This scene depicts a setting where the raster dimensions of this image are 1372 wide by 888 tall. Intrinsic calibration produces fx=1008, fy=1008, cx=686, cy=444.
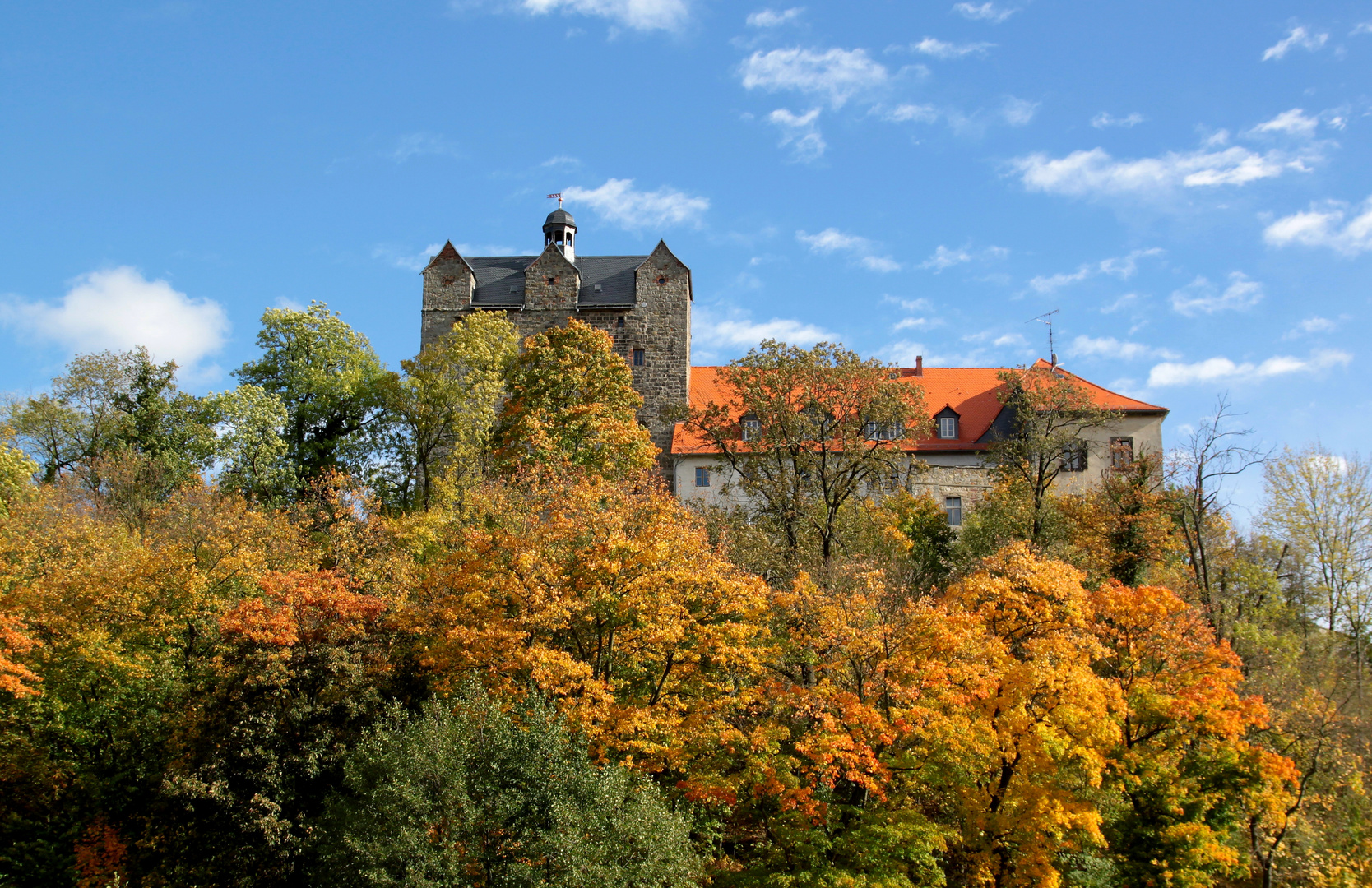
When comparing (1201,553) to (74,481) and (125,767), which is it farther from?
(74,481)

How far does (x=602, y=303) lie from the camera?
138ft

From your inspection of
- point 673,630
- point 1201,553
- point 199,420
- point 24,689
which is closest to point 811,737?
Answer: point 673,630

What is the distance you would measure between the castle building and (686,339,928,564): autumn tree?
1095cm

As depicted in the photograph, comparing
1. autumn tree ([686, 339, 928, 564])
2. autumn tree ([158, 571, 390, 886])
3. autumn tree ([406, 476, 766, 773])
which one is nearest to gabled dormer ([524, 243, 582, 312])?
autumn tree ([686, 339, 928, 564])

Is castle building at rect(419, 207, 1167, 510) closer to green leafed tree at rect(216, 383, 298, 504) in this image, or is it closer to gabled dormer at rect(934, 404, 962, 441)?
gabled dormer at rect(934, 404, 962, 441)

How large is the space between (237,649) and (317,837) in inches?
161

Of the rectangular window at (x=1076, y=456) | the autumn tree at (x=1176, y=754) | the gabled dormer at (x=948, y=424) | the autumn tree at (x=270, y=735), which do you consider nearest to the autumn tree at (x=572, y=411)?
the autumn tree at (x=270, y=735)

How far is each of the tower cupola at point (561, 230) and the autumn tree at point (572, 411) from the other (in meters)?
11.9

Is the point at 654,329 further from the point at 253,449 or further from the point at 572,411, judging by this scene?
the point at 253,449

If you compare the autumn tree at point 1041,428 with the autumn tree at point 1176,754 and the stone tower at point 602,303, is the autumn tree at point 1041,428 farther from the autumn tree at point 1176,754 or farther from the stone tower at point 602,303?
the stone tower at point 602,303

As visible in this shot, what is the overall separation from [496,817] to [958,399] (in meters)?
31.4

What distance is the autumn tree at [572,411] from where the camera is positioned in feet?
95.9

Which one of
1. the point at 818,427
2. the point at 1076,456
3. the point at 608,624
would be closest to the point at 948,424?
the point at 1076,456

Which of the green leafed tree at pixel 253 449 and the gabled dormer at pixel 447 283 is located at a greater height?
the gabled dormer at pixel 447 283
